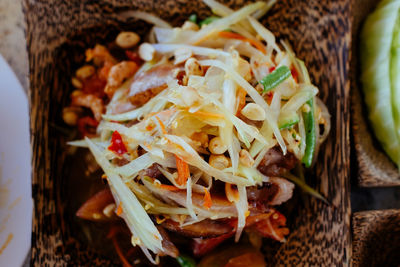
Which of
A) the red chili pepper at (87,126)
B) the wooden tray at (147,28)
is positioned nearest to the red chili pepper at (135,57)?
the wooden tray at (147,28)

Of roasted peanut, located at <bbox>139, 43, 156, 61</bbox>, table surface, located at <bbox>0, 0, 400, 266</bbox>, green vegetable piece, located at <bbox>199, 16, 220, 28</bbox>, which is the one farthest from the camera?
table surface, located at <bbox>0, 0, 400, 266</bbox>

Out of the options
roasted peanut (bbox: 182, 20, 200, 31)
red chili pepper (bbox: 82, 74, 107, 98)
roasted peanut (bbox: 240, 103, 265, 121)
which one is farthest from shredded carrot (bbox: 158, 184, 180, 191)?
roasted peanut (bbox: 182, 20, 200, 31)

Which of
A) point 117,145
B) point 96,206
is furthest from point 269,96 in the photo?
point 96,206

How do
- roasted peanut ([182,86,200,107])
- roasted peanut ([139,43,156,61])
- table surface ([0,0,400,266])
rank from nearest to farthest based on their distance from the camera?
1. roasted peanut ([182,86,200,107])
2. roasted peanut ([139,43,156,61])
3. table surface ([0,0,400,266])

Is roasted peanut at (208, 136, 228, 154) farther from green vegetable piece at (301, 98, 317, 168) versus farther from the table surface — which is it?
the table surface

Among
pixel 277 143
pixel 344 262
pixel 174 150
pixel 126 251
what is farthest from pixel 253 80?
pixel 126 251

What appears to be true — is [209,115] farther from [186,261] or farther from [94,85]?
[94,85]
